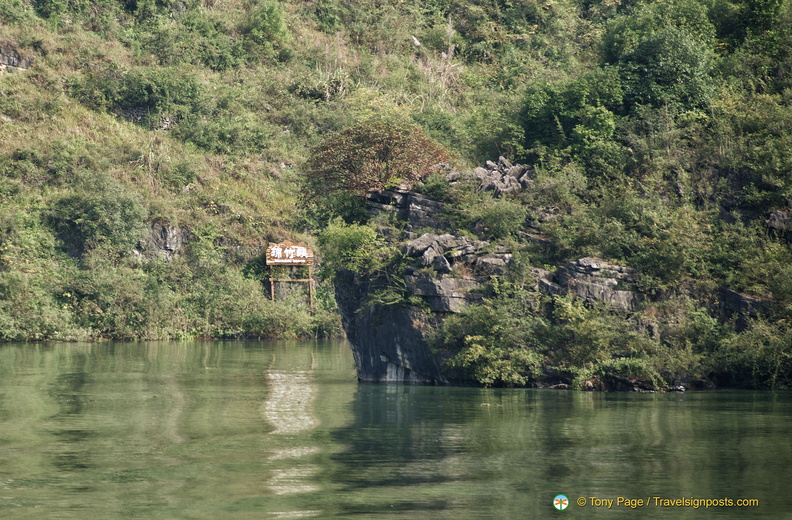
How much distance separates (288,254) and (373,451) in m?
35.9

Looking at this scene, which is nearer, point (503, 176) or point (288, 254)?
point (503, 176)

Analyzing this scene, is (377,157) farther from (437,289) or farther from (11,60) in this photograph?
(11,60)

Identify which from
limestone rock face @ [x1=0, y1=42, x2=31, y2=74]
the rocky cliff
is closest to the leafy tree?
the rocky cliff

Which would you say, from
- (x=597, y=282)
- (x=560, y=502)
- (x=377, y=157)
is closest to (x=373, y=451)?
(x=560, y=502)

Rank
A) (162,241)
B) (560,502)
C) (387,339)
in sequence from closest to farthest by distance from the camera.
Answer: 1. (560,502)
2. (387,339)
3. (162,241)

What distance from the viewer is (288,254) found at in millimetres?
53188

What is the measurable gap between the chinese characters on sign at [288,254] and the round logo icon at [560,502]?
39.7 meters

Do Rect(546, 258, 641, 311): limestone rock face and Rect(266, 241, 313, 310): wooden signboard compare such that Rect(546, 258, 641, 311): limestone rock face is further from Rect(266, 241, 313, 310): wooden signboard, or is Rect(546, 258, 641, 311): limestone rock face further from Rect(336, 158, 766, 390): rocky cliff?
Rect(266, 241, 313, 310): wooden signboard

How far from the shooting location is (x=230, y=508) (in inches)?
543

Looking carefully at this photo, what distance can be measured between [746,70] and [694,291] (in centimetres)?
1012

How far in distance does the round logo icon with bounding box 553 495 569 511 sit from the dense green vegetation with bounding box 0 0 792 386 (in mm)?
11876

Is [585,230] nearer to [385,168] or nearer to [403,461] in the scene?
[385,168]

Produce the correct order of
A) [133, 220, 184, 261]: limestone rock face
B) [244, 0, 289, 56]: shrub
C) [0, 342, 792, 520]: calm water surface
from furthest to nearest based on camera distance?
1. [244, 0, 289, 56]: shrub
2. [133, 220, 184, 261]: limestone rock face
3. [0, 342, 792, 520]: calm water surface

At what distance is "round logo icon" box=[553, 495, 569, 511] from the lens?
13.8m
